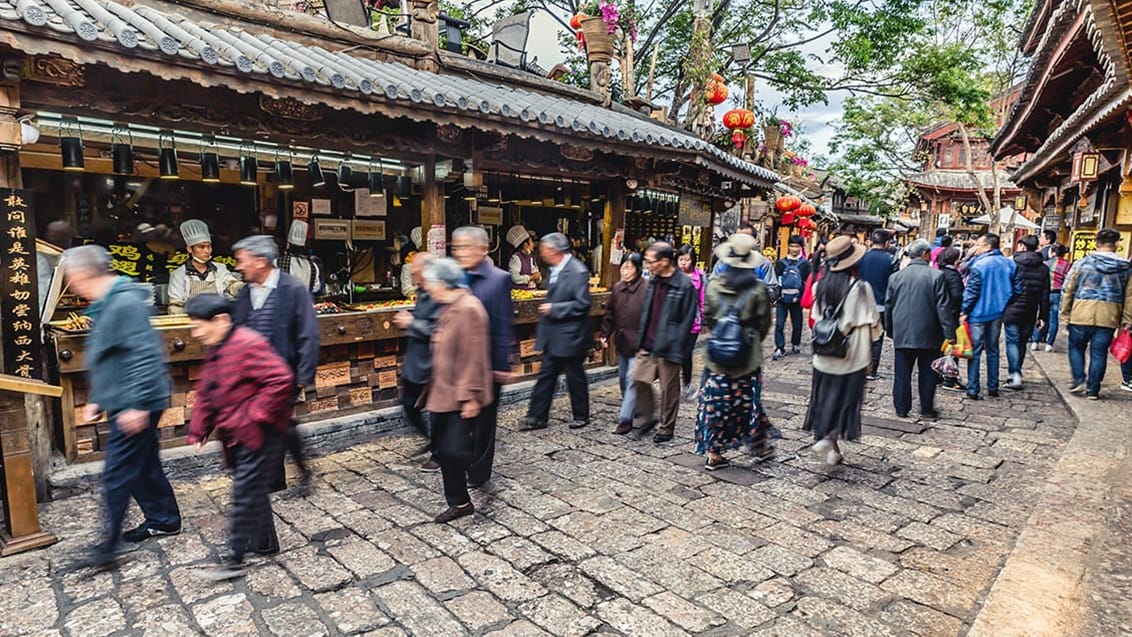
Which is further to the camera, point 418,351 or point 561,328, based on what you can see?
point 561,328

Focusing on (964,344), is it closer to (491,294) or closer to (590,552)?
(491,294)

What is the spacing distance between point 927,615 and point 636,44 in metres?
18.1

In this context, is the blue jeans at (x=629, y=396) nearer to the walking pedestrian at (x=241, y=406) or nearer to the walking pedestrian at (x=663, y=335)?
the walking pedestrian at (x=663, y=335)

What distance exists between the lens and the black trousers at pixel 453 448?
14.2 feet

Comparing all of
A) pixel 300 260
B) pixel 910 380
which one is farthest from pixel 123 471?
pixel 910 380

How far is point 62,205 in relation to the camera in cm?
780

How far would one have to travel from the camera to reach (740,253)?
517 cm

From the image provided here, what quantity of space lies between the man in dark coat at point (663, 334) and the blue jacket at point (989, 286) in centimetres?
401

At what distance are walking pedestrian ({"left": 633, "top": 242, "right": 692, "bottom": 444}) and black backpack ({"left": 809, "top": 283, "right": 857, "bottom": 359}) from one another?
3.83ft

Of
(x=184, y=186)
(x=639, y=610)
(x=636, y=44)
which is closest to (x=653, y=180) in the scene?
(x=184, y=186)

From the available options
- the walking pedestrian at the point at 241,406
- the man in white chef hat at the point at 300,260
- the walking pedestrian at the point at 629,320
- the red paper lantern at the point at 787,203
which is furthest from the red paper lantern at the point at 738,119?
the walking pedestrian at the point at 241,406

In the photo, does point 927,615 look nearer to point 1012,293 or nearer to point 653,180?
point 1012,293

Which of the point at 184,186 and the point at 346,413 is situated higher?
the point at 184,186

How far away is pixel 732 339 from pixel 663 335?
3.26ft
